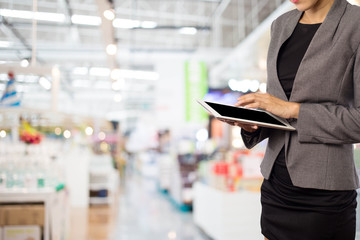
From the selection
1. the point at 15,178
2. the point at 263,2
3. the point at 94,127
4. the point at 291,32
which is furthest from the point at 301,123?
the point at 263,2

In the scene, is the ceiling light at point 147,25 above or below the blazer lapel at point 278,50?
above

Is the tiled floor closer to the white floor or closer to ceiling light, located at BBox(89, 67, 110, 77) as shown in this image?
the white floor

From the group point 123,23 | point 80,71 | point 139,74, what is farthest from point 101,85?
point 123,23

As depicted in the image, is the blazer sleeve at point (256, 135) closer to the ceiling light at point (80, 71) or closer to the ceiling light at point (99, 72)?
the ceiling light at point (99, 72)

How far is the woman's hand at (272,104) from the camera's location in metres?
1.16

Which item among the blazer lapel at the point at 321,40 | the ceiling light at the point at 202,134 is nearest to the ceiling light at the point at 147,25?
the ceiling light at the point at 202,134

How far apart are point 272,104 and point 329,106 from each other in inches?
6.5

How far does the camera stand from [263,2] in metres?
11.5

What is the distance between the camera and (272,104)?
117cm

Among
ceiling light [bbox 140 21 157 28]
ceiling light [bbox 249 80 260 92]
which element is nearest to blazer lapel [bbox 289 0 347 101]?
ceiling light [bbox 249 80 260 92]

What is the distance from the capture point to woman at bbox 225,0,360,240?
3.64 ft

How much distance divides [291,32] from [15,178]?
4104 millimetres

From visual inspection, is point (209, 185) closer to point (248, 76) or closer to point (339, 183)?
point (339, 183)

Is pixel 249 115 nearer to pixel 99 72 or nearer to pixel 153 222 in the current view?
pixel 153 222
